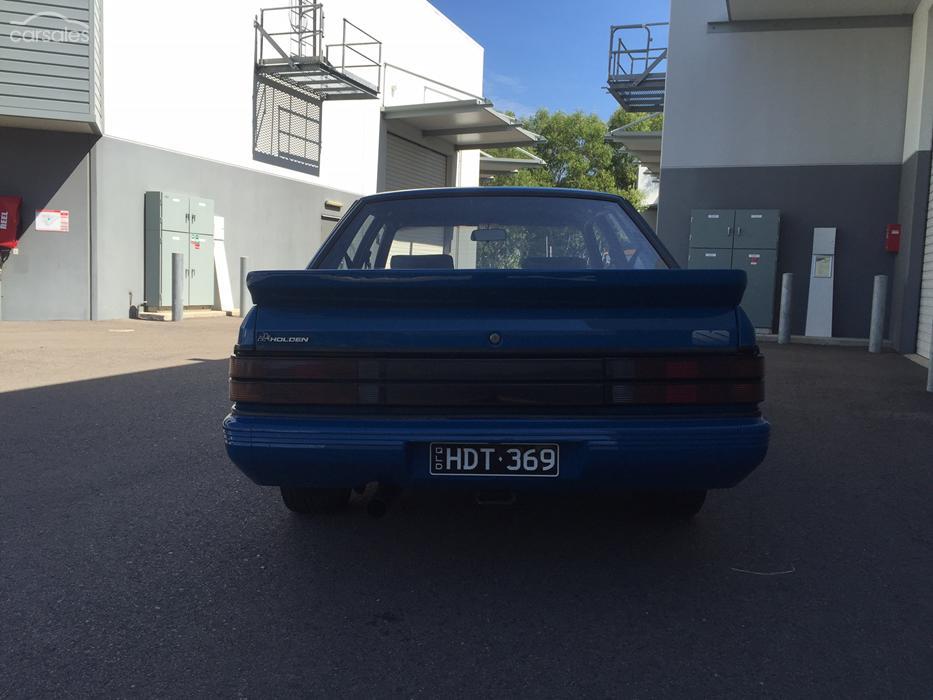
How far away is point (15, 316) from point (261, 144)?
684 centimetres

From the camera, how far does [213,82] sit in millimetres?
16578

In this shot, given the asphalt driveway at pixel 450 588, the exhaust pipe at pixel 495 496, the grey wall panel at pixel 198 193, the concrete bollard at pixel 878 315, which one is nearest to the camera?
the asphalt driveway at pixel 450 588

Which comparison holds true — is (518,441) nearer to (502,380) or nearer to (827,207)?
(502,380)

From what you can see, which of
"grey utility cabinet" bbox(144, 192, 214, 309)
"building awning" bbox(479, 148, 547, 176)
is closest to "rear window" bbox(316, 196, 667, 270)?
"grey utility cabinet" bbox(144, 192, 214, 309)

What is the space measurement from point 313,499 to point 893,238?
1195cm

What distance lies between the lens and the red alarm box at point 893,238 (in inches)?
499

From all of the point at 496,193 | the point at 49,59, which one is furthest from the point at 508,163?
the point at 496,193

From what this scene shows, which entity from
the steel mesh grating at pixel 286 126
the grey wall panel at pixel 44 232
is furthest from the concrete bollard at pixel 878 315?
the steel mesh grating at pixel 286 126

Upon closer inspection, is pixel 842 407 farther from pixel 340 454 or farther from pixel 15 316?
pixel 15 316

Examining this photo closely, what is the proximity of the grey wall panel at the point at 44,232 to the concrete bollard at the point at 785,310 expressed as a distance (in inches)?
457

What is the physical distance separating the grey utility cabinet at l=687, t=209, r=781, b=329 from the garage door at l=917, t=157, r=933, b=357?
235 centimetres

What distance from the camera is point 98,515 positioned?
368 cm

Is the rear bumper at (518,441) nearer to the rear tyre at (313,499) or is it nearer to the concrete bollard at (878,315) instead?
the rear tyre at (313,499)

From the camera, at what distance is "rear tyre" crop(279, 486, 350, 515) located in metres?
3.53
